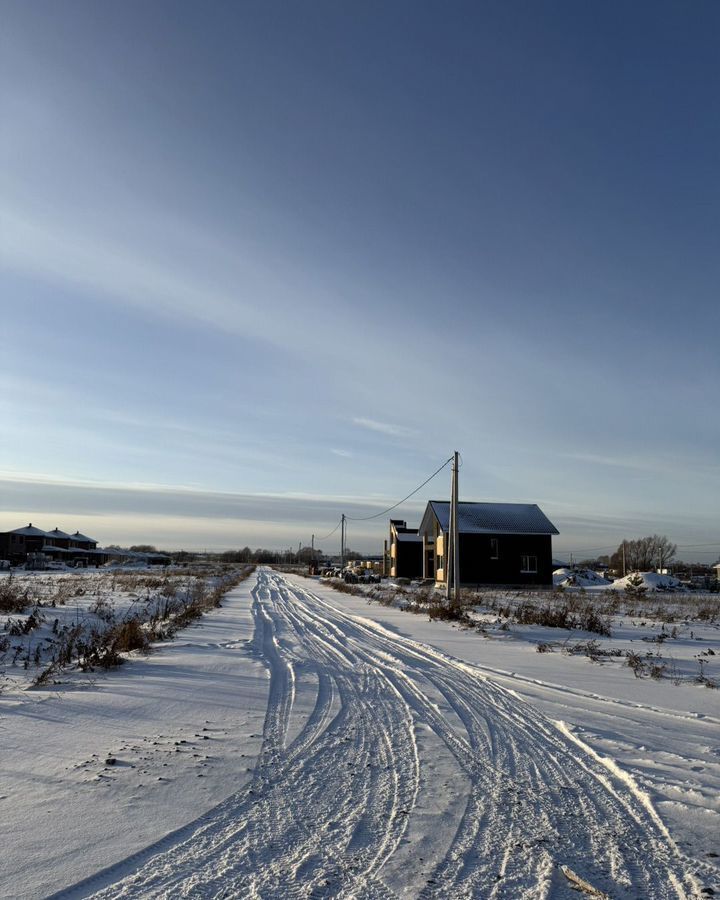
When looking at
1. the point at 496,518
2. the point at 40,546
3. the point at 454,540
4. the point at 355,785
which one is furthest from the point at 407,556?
the point at 40,546

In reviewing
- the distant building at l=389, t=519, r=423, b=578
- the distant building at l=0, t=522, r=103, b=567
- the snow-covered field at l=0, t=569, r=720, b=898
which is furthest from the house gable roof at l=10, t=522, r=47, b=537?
the snow-covered field at l=0, t=569, r=720, b=898

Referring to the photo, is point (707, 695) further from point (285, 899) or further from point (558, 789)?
point (285, 899)

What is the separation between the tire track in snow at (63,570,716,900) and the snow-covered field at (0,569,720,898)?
0.02 meters

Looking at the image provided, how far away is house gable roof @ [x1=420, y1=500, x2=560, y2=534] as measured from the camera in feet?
157

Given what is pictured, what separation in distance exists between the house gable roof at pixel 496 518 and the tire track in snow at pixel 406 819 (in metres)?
40.7

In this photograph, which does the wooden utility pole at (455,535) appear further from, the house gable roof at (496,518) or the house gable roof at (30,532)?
the house gable roof at (30,532)

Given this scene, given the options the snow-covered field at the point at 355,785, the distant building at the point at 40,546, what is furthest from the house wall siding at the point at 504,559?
the distant building at the point at 40,546

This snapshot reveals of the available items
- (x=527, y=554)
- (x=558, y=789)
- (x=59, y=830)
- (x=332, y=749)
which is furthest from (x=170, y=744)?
(x=527, y=554)

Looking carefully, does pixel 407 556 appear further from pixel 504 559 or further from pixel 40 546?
pixel 40 546

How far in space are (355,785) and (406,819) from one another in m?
0.74

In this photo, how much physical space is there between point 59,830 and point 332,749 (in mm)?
2532

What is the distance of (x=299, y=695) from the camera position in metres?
8.22

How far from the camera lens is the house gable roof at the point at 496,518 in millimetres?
47750

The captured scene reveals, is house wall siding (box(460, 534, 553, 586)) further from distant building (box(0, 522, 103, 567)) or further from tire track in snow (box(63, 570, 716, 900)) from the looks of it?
distant building (box(0, 522, 103, 567))
